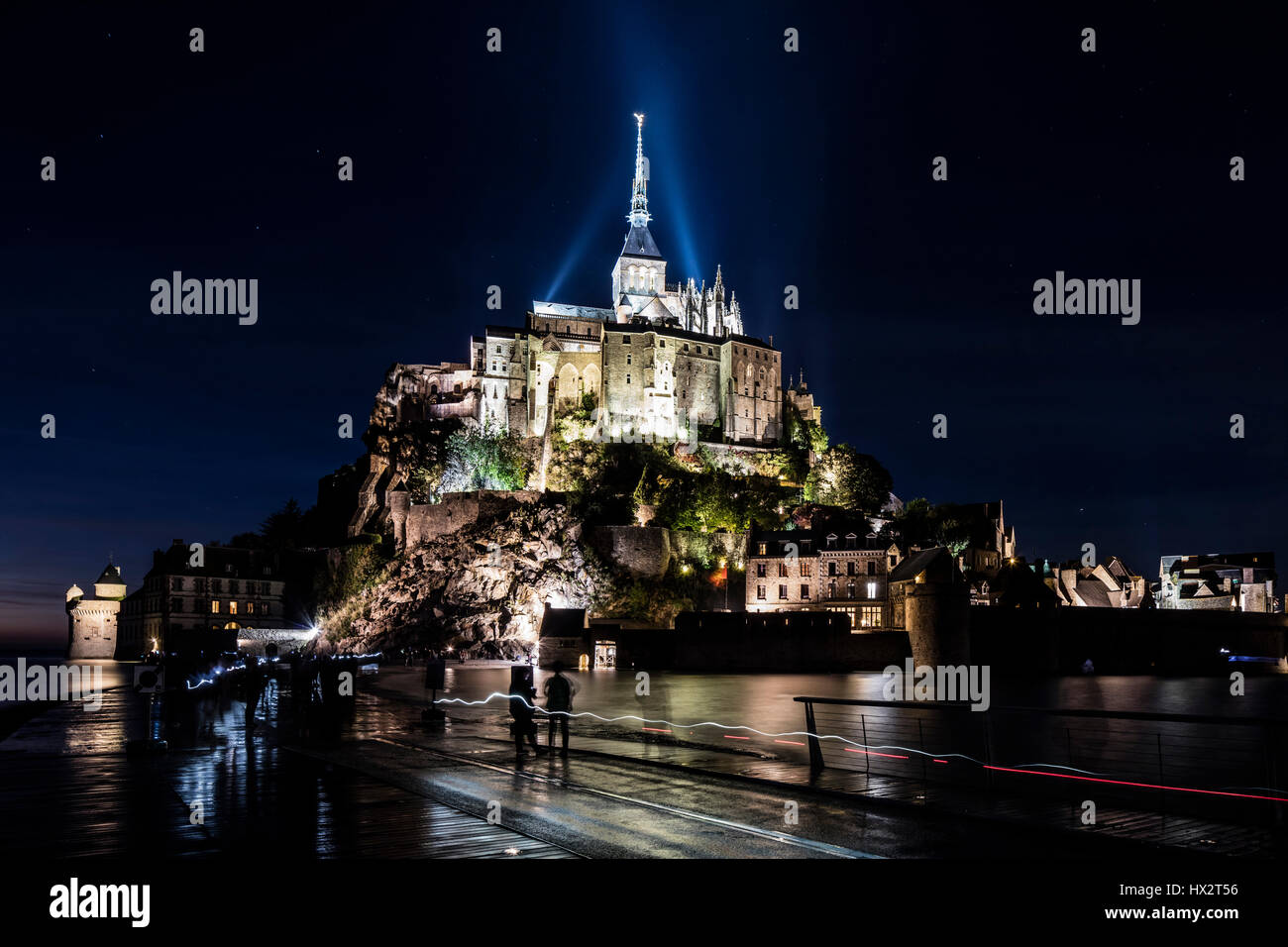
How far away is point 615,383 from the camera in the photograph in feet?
333

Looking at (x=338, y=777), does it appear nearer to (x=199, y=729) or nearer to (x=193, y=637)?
(x=199, y=729)

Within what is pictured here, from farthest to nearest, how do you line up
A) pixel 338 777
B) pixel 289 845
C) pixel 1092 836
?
1. pixel 338 777
2. pixel 1092 836
3. pixel 289 845

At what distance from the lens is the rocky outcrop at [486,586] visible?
7056 centimetres

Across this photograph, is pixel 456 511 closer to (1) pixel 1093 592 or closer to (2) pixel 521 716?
(1) pixel 1093 592

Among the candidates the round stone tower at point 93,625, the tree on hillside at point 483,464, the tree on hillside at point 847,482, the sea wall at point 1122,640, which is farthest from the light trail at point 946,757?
the round stone tower at point 93,625

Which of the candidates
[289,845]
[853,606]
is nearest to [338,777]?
[289,845]

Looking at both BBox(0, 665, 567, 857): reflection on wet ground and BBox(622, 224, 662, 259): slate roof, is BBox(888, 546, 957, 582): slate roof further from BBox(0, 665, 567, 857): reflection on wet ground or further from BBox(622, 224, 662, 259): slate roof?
BBox(622, 224, 662, 259): slate roof

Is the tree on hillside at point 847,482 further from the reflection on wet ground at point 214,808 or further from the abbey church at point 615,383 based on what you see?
the reflection on wet ground at point 214,808

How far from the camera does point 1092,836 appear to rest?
29.2 ft

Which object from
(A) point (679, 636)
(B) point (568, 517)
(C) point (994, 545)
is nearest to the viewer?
(A) point (679, 636)

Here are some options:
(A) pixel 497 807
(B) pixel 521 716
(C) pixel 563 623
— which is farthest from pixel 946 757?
(C) pixel 563 623

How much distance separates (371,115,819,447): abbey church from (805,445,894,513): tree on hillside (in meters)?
8.92
